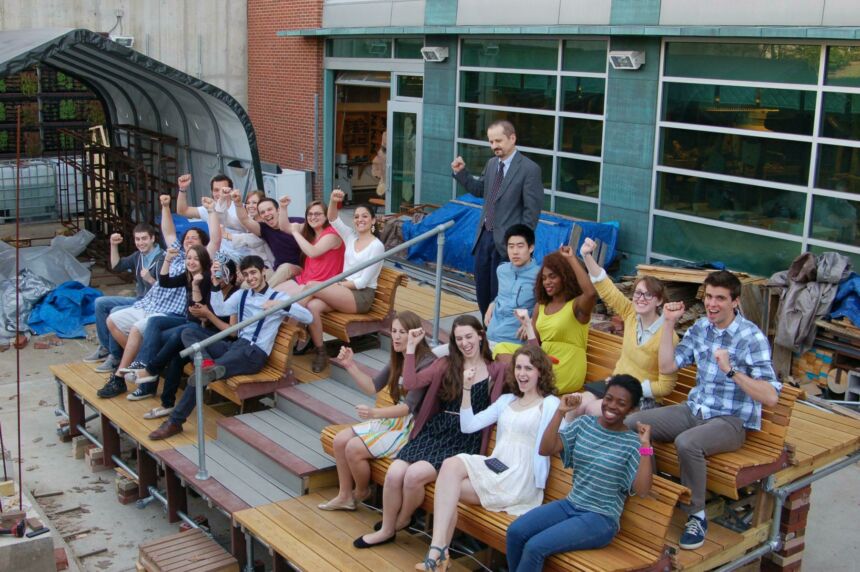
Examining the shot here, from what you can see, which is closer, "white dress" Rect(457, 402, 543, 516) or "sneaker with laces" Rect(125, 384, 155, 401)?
"white dress" Rect(457, 402, 543, 516)

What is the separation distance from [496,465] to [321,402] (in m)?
2.49

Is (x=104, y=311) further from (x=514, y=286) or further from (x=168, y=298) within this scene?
(x=514, y=286)

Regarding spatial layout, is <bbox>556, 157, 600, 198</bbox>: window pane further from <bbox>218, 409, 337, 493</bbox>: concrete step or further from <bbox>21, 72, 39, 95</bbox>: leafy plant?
<bbox>21, 72, 39, 95</bbox>: leafy plant

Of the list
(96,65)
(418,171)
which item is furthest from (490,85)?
(96,65)

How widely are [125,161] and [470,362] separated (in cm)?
991

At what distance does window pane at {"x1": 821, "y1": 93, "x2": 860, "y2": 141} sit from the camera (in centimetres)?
1024

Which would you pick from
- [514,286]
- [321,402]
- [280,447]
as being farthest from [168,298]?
[514,286]

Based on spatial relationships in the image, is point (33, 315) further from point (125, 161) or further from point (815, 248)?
point (815, 248)

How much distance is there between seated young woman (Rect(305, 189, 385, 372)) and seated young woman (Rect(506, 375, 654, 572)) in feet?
11.7

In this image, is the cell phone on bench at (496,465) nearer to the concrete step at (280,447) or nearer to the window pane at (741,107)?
the concrete step at (280,447)

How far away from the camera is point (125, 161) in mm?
14727

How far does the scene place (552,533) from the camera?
208 inches

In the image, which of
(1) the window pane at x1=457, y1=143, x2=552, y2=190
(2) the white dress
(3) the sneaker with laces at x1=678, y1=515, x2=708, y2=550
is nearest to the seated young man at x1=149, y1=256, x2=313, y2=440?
(2) the white dress

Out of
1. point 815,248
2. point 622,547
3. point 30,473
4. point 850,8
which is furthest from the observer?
point 815,248
